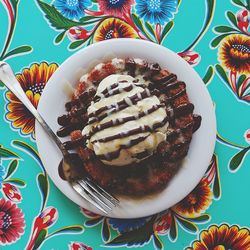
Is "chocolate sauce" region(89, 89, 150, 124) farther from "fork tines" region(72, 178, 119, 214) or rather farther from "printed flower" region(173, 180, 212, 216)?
"printed flower" region(173, 180, 212, 216)

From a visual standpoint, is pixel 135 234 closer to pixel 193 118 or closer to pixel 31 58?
pixel 193 118

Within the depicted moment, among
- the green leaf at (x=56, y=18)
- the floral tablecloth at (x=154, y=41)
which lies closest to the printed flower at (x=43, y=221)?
the floral tablecloth at (x=154, y=41)

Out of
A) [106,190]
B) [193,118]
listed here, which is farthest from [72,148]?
[193,118]

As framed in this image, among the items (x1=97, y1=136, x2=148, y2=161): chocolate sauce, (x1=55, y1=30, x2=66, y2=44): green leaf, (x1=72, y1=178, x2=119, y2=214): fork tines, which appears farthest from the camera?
(x1=55, y1=30, x2=66, y2=44): green leaf

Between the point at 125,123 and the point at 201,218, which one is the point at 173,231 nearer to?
the point at 201,218

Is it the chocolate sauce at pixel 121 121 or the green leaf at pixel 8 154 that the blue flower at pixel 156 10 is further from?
the green leaf at pixel 8 154

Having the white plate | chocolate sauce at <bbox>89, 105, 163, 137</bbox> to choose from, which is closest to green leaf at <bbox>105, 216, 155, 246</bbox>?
the white plate
